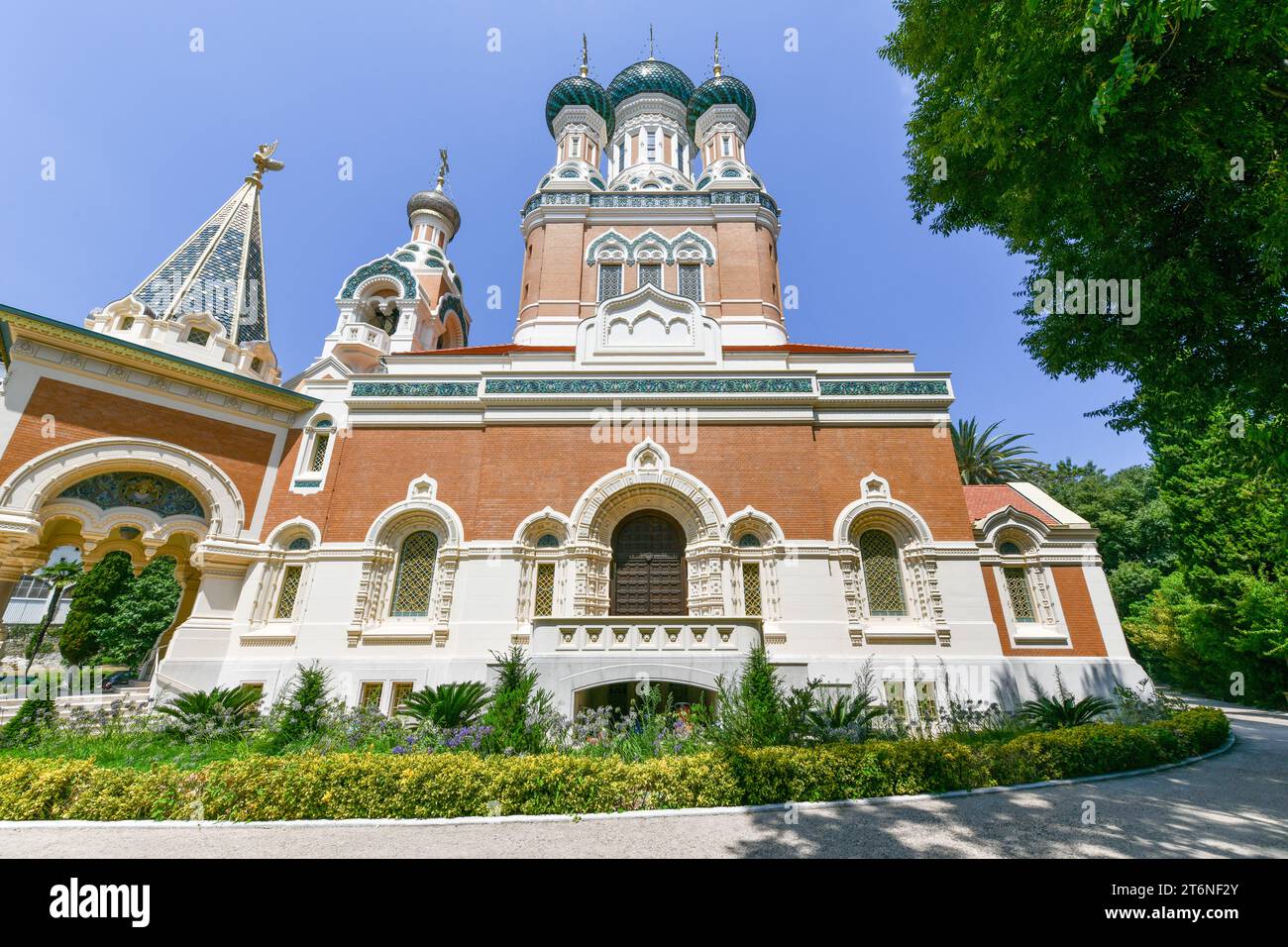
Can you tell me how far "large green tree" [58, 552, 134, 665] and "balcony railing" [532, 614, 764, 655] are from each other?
54.9 feet

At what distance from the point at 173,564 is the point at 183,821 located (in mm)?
18617

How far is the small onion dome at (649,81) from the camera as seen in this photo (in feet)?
77.7

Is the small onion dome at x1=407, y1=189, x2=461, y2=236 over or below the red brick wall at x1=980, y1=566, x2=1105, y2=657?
over

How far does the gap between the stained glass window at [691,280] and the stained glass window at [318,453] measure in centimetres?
1189

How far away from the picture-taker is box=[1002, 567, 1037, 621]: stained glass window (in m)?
13.0

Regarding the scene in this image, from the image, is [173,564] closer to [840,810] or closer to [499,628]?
[499,628]

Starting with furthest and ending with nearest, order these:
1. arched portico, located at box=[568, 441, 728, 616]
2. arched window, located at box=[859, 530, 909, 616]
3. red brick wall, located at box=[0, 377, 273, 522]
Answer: arched window, located at box=[859, 530, 909, 616], arched portico, located at box=[568, 441, 728, 616], red brick wall, located at box=[0, 377, 273, 522]

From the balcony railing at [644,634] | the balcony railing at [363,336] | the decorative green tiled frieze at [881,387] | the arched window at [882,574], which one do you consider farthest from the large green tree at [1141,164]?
the balcony railing at [363,336]

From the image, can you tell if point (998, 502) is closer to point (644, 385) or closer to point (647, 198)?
A: point (644, 385)

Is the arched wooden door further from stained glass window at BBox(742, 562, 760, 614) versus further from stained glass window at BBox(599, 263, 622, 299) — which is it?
stained glass window at BBox(599, 263, 622, 299)

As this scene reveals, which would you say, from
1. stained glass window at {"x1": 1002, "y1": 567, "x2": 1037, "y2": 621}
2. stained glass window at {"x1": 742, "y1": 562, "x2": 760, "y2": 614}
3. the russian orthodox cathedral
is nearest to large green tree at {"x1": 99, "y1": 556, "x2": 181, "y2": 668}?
the russian orthodox cathedral

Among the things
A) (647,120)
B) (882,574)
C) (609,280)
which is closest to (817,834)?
(882,574)
